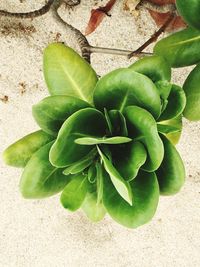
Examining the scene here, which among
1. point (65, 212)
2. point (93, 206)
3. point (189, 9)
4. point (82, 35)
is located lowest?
point (65, 212)

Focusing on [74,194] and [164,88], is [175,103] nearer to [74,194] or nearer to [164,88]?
[164,88]

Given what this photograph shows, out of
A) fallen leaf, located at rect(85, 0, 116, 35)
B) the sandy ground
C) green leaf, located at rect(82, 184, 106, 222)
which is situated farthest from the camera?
the sandy ground

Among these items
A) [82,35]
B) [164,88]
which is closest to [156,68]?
[164,88]

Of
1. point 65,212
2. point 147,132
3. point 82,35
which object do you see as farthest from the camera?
point 65,212

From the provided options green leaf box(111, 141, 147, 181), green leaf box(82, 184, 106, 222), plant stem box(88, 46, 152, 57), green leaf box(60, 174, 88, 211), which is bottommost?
green leaf box(82, 184, 106, 222)

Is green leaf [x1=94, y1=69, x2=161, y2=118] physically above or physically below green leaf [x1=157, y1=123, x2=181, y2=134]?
above

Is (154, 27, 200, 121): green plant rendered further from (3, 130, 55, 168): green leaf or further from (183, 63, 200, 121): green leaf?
(3, 130, 55, 168): green leaf

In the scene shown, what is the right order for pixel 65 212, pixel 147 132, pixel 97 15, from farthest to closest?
1. pixel 65 212
2. pixel 97 15
3. pixel 147 132

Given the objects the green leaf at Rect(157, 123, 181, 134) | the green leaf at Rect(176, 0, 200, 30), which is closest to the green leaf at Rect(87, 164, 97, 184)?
the green leaf at Rect(157, 123, 181, 134)
